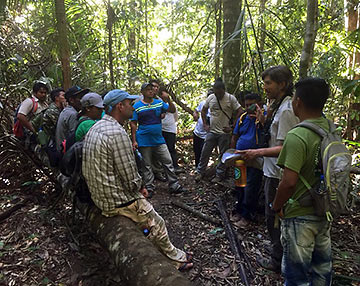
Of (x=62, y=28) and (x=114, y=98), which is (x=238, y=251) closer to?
(x=114, y=98)

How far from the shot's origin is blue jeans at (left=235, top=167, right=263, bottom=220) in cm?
405

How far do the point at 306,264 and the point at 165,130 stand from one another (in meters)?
4.69

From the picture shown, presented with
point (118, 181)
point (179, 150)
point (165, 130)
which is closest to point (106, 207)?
point (118, 181)

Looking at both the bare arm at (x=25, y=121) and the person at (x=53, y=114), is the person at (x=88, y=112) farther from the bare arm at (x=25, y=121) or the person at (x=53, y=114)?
the bare arm at (x=25, y=121)

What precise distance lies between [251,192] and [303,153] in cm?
216

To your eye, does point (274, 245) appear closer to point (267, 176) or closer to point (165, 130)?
point (267, 176)

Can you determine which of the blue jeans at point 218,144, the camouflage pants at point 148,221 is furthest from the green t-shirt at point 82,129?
the blue jeans at point 218,144

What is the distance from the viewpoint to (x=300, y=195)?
7.27 feet

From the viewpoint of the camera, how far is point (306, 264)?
7.30ft

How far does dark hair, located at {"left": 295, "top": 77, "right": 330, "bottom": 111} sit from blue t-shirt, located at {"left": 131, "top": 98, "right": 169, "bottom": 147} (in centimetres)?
359

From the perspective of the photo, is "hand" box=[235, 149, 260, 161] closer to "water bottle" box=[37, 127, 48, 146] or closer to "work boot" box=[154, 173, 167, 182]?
"water bottle" box=[37, 127, 48, 146]

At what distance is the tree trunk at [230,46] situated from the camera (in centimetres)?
527

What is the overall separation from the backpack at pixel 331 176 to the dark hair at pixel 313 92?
16cm

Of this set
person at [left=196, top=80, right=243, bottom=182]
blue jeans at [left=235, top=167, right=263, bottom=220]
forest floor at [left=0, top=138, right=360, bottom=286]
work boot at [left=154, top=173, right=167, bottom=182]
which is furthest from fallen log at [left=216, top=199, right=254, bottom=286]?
work boot at [left=154, top=173, right=167, bottom=182]
